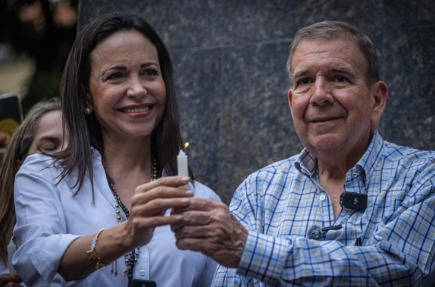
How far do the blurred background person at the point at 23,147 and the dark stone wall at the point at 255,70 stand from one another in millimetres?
1015

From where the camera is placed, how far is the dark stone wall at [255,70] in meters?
4.49

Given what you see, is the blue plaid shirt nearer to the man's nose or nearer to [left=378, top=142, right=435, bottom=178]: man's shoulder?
[left=378, top=142, right=435, bottom=178]: man's shoulder

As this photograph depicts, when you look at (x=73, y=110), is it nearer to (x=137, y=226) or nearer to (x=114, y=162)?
(x=114, y=162)

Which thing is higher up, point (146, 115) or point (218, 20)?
point (218, 20)

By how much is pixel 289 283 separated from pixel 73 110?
1.78 m

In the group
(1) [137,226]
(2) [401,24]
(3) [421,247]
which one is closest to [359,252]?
(3) [421,247]

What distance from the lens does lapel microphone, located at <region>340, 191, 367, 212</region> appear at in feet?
11.2

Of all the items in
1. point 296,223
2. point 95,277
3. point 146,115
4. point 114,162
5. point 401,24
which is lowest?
point 95,277

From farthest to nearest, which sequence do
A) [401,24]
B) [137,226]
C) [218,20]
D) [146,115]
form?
1. [218,20]
2. [401,24]
3. [146,115]
4. [137,226]

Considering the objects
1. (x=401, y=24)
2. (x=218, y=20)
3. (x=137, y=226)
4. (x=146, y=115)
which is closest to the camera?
(x=137, y=226)

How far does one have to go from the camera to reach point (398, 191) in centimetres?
337

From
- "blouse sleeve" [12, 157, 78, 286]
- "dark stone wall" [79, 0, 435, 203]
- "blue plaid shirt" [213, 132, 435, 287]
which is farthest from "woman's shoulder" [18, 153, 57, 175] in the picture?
A: "dark stone wall" [79, 0, 435, 203]

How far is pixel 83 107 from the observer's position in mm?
3932

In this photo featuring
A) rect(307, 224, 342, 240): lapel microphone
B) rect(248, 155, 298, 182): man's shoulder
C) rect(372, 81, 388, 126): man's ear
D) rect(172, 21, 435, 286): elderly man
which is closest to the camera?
rect(172, 21, 435, 286): elderly man
